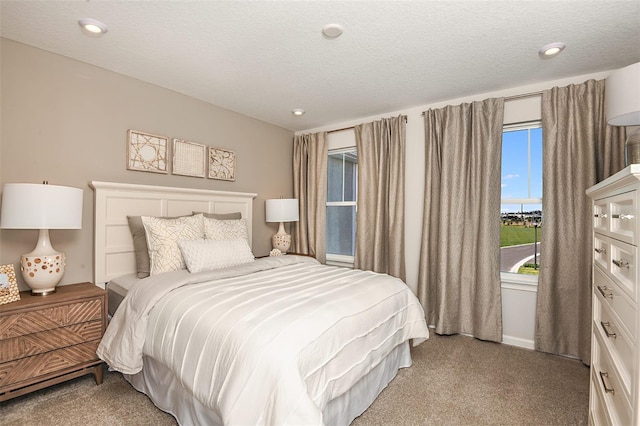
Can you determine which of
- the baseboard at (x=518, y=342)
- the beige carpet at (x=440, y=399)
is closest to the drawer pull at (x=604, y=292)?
the beige carpet at (x=440, y=399)

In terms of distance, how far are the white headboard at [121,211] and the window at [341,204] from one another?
1.89 meters

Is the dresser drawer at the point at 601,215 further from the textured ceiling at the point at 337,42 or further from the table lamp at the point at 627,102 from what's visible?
the textured ceiling at the point at 337,42

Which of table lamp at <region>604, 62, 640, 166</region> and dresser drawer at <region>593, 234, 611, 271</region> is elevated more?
table lamp at <region>604, 62, 640, 166</region>

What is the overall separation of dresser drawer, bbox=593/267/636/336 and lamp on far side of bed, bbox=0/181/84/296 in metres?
2.93

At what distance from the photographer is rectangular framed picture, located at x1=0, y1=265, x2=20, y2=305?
187 cm

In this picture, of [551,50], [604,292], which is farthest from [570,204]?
[604,292]

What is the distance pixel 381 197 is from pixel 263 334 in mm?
2594

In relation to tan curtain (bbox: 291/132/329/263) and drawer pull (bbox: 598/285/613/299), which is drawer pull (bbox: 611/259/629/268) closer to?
drawer pull (bbox: 598/285/613/299)

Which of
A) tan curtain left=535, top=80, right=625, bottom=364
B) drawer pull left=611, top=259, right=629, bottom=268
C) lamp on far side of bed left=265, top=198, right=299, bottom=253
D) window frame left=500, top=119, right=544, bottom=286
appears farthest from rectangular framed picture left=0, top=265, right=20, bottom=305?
tan curtain left=535, top=80, right=625, bottom=364

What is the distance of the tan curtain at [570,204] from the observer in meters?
2.47

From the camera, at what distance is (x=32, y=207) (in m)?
1.90

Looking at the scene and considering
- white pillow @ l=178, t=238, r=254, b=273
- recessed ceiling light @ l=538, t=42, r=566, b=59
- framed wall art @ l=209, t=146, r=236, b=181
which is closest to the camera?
recessed ceiling light @ l=538, t=42, r=566, b=59

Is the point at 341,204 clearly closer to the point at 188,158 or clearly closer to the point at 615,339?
the point at 188,158

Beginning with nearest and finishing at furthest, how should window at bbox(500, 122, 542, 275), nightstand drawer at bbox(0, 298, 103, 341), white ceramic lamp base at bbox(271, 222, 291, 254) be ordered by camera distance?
nightstand drawer at bbox(0, 298, 103, 341), window at bbox(500, 122, 542, 275), white ceramic lamp base at bbox(271, 222, 291, 254)
